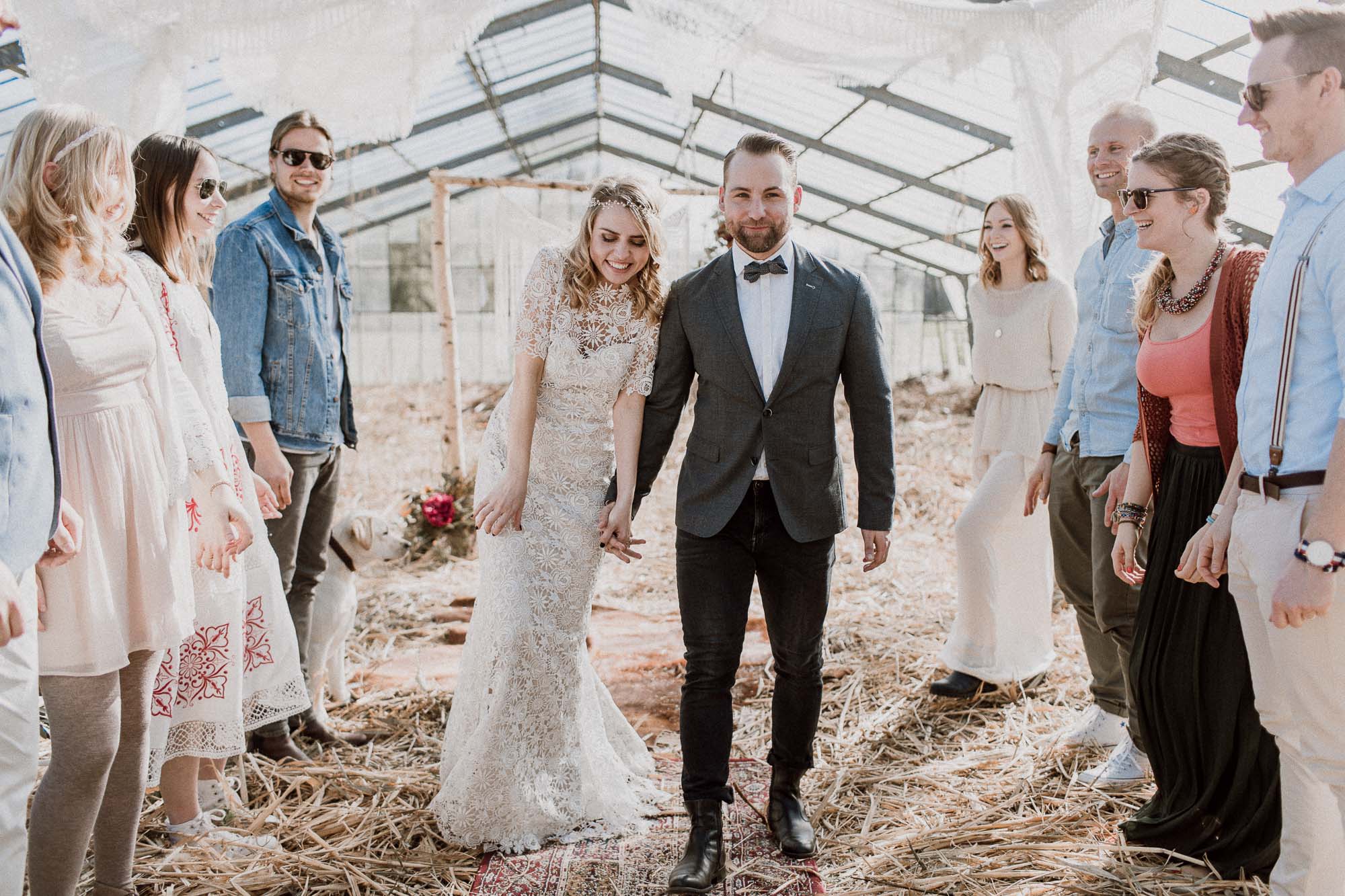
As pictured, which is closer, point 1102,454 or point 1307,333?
point 1307,333

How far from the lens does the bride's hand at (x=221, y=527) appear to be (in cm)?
245

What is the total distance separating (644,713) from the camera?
13.3ft

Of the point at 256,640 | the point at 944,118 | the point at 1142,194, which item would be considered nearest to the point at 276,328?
the point at 256,640

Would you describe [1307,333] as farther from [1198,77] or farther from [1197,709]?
[1198,77]

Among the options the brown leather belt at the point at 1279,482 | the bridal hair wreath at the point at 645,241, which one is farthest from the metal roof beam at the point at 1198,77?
the brown leather belt at the point at 1279,482

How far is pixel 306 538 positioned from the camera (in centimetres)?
359

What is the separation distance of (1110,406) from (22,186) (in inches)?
117

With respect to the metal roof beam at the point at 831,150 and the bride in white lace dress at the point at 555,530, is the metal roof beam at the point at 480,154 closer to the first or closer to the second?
the metal roof beam at the point at 831,150

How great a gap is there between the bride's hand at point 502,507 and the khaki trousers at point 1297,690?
1.79 m

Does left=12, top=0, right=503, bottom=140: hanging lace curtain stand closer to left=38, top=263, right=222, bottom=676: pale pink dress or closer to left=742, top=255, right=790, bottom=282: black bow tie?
left=38, top=263, right=222, bottom=676: pale pink dress

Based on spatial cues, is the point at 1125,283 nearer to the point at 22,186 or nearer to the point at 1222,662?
the point at 1222,662

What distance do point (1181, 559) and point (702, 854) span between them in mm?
1444

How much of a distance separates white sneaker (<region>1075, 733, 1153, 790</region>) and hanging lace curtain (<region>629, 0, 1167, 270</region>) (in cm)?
188

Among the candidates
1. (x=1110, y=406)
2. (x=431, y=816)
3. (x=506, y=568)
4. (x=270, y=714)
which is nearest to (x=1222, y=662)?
(x=1110, y=406)
